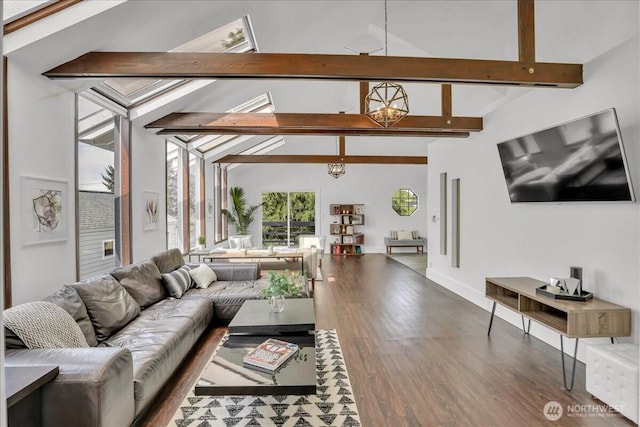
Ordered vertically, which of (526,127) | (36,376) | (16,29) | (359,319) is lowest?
(359,319)

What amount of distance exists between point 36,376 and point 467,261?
5419 mm

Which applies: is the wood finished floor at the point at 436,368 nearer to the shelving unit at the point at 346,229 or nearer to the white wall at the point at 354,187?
the shelving unit at the point at 346,229

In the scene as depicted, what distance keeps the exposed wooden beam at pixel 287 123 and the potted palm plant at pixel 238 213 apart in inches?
210

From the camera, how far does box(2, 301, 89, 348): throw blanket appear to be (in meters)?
2.26

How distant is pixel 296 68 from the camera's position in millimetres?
3129

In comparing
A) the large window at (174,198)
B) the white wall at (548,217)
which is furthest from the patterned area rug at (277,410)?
the large window at (174,198)

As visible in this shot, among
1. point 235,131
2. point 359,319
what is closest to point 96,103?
point 235,131

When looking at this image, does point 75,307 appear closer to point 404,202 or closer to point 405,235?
point 405,235

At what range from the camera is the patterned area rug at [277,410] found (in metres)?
2.54

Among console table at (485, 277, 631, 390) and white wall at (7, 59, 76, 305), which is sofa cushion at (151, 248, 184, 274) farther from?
console table at (485, 277, 631, 390)

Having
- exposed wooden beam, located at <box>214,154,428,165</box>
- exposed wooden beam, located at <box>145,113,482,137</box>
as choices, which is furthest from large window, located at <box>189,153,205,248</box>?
exposed wooden beam, located at <box>145,113,482,137</box>

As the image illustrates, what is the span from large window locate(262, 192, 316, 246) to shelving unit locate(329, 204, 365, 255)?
89 cm

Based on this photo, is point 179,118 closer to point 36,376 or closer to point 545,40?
point 36,376

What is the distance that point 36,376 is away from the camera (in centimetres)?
186
